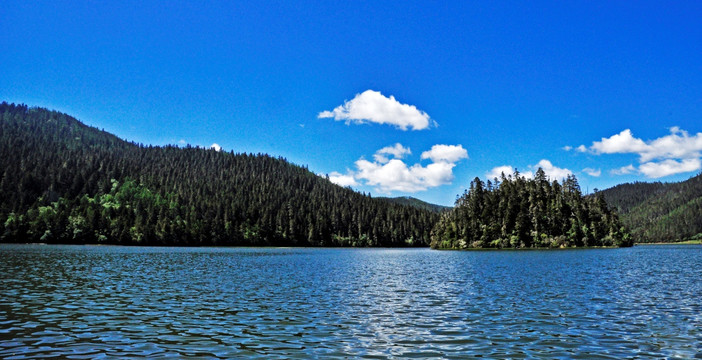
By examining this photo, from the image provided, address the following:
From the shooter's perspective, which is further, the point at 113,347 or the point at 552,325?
the point at 552,325

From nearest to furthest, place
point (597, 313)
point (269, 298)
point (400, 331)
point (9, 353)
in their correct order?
point (9, 353) → point (400, 331) → point (597, 313) → point (269, 298)

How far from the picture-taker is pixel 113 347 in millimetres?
20266

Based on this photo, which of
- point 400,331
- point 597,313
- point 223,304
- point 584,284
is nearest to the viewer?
point 400,331

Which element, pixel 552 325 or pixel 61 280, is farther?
pixel 61 280

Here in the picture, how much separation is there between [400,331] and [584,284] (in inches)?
1267

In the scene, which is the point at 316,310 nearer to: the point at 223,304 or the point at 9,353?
the point at 223,304

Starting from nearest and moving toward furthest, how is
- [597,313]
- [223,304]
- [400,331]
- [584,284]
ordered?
[400,331] → [597,313] → [223,304] → [584,284]

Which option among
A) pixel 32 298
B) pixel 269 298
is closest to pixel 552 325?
pixel 269 298

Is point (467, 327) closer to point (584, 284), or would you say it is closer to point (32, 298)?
point (584, 284)

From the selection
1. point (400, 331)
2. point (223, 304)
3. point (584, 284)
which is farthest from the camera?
point (584, 284)

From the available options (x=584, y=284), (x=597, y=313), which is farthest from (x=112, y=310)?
(x=584, y=284)

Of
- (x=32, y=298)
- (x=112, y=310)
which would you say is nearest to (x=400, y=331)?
(x=112, y=310)

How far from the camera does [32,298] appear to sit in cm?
3494

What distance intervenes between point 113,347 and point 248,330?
21.6 feet
